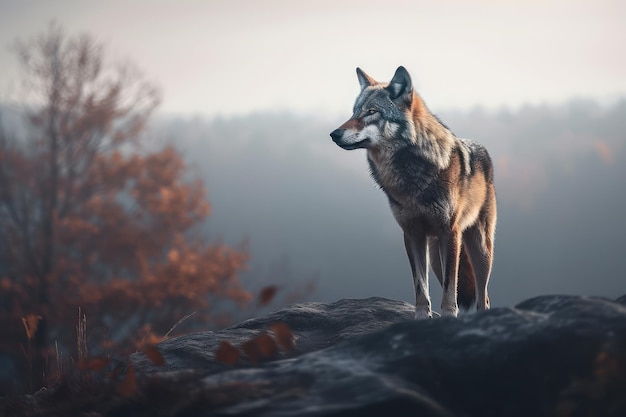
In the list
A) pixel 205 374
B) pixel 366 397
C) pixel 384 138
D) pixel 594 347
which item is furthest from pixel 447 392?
pixel 384 138

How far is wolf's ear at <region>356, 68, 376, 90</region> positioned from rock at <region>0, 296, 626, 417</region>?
11.8 feet

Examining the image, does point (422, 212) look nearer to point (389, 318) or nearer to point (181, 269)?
point (389, 318)

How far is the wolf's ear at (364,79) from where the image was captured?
283 inches

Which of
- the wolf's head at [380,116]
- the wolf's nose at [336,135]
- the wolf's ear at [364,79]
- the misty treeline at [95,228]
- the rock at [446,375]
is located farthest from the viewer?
the misty treeline at [95,228]

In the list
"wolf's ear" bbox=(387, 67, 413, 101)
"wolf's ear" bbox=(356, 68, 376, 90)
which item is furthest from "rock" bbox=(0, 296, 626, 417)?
"wolf's ear" bbox=(356, 68, 376, 90)

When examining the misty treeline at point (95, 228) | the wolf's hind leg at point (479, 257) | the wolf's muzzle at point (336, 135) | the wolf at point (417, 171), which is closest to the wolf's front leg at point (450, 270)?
the wolf at point (417, 171)

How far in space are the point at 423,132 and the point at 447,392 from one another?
11.6 ft

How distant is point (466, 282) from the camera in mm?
7488

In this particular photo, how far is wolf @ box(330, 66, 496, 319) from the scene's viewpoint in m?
6.41

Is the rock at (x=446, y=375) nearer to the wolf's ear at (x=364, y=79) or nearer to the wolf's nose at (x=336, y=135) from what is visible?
the wolf's nose at (x=336, y=135)

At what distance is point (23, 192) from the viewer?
21.8 meters

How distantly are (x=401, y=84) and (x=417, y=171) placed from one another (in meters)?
0.91

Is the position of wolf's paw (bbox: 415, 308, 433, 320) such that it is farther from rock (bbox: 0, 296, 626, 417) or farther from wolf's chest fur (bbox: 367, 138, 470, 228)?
rock (bbox: 0, 296, 626, 417)

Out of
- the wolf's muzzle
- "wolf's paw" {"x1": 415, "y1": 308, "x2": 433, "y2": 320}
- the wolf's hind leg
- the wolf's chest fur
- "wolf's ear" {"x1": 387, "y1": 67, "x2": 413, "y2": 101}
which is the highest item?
"wolf's ear" {"x1": 387, "y1": 67, "x2": 413, "y2": 101}
